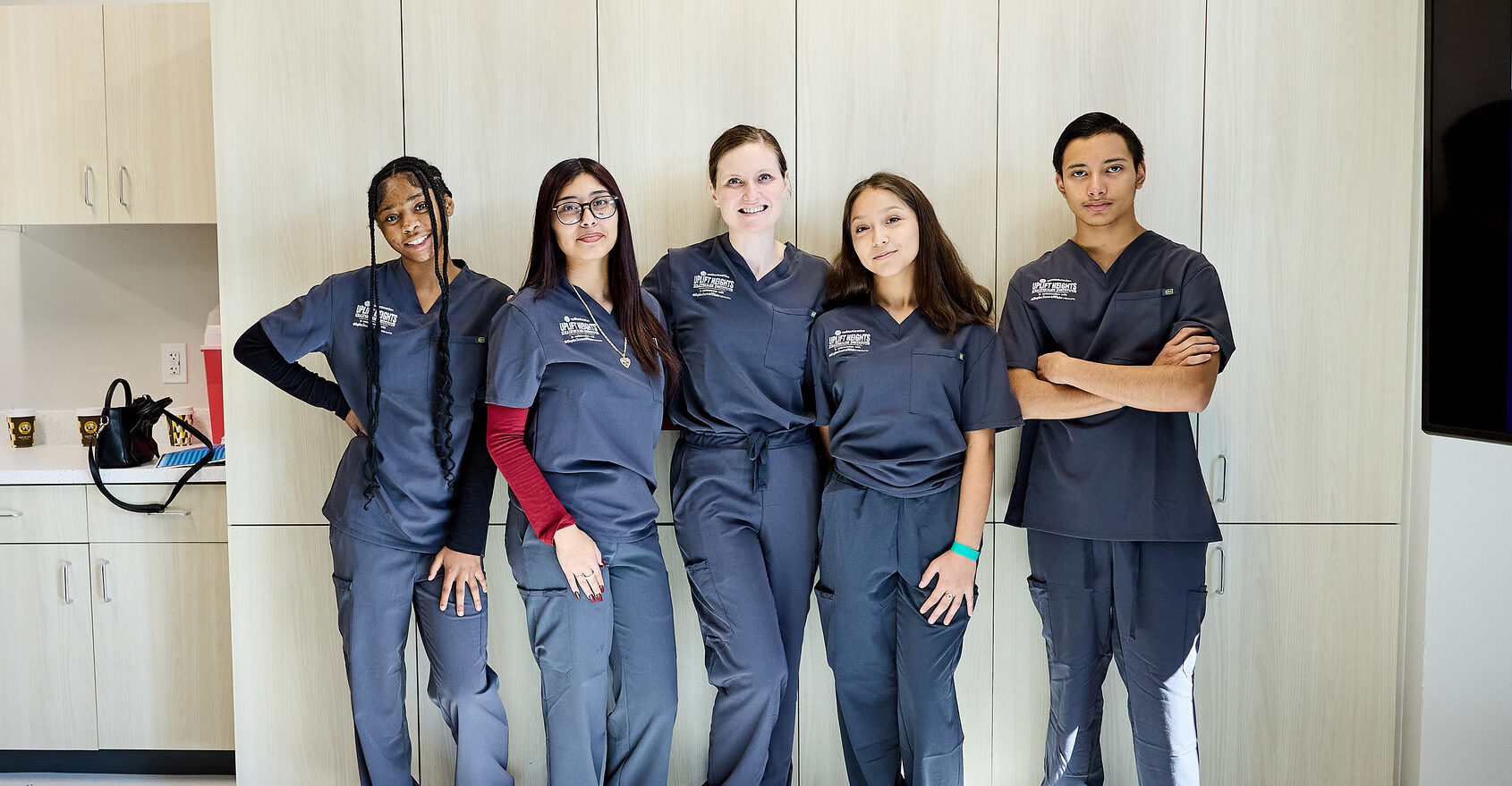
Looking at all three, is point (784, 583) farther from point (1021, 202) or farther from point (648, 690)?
point (1021, 202)

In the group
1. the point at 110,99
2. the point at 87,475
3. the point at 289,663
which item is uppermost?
the point at 110,99

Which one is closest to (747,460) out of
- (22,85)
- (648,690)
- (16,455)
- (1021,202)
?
(648,690)

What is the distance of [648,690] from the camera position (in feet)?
6.46

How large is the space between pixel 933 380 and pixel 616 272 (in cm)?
80

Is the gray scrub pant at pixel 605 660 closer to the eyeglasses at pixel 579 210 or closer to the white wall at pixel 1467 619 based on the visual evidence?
the eyeglasses at pixel 579 210

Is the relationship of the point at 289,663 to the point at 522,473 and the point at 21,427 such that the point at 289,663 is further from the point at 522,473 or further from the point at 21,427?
the point at 21,427

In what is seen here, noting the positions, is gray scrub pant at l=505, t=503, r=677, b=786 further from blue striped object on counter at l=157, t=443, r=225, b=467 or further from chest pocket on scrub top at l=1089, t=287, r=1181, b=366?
blue striped object on counter at l=157, t=443, r=225, b=467

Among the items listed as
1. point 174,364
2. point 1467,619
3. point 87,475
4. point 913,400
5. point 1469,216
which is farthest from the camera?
point 174,364

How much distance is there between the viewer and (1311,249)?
2.32 meters

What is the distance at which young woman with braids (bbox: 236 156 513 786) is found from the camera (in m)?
2.00

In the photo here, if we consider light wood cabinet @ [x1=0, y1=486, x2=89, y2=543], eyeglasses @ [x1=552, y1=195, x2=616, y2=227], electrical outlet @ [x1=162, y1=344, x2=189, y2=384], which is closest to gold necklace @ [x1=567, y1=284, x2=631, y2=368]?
eyeglasses @ [x1=552, y1=195, x2=616, y2=227]

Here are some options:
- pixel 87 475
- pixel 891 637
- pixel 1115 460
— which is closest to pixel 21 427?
pixel 87 475

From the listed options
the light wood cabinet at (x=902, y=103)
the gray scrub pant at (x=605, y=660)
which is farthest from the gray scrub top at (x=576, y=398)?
the light wood cabinet at (x=902, y=103)

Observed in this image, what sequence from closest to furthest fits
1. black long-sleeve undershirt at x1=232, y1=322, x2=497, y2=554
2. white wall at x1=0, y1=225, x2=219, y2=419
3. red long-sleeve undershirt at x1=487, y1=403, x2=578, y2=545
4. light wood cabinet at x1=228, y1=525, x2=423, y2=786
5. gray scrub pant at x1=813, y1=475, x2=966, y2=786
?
red long-sleeve undershirt at x1=487, y1=403, x2=578, y2=545 < gray scrub pant at x1=813, y1=475, x2=966, y2=786 < black long-sleeve undershirt at x1=232, y1=322, x2=497, y2=554 < light wood cabinet at x1=228, y1=525, x2=423, y2=786 < white wall at x1=0, y1=225, x2=219, y2=419
